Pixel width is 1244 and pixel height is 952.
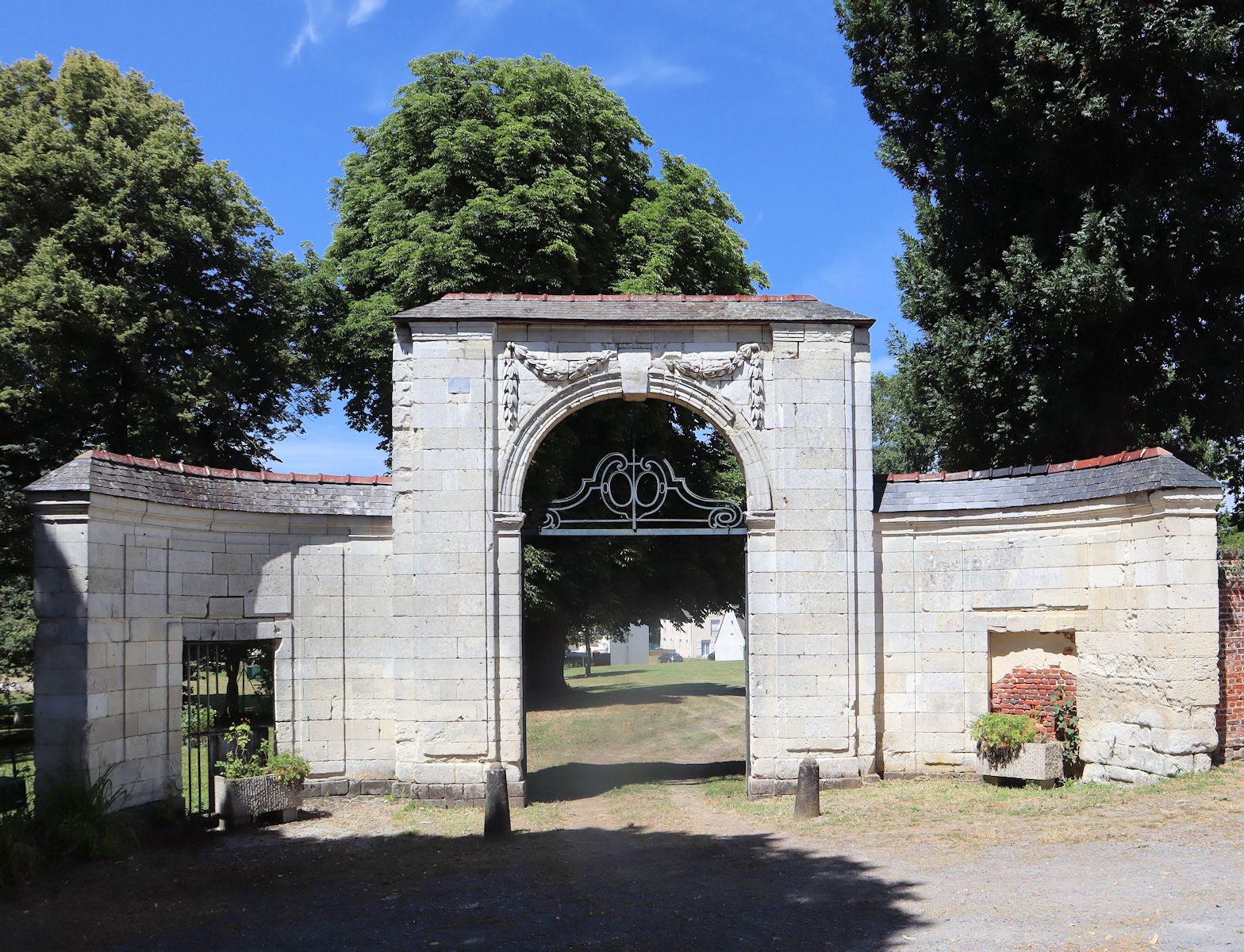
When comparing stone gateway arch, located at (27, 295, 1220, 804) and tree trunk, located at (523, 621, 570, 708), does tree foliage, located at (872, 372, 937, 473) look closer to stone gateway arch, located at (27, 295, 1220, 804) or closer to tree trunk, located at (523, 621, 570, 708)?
stone gateway arch, located at (27, 295, 1220, 804)

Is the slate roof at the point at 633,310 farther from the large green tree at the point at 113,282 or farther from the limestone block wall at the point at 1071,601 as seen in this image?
the large green tree at the point at 113,282

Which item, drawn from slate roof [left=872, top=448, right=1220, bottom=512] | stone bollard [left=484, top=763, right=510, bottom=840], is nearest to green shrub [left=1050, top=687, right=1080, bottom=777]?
slate roof [left=872, top=448, right=1220, bottom=512]

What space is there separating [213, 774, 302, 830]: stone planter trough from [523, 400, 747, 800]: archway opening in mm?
3333

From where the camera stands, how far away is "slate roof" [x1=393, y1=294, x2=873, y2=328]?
33.8 ft

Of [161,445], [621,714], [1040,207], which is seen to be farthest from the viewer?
[621,714]

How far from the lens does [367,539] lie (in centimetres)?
1062

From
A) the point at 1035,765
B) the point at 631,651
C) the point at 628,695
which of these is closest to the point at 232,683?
the point at 1035,765

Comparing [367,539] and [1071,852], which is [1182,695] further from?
[367,539]

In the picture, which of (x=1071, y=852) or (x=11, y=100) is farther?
(x=11, y=100)

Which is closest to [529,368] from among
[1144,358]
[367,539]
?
A: [367,539]

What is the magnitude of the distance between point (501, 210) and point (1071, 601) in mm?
10484

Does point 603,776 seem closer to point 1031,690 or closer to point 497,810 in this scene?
point 497,810

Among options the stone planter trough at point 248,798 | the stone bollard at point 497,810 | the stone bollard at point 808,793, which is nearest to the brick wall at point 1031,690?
the stone bollard at point 808,793

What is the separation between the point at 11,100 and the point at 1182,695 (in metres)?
18.3
